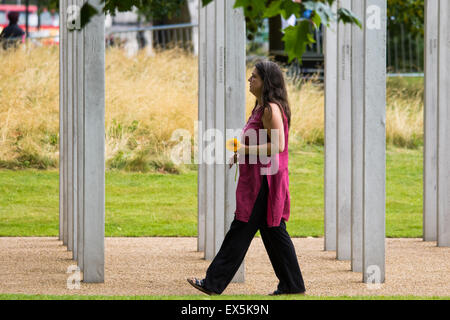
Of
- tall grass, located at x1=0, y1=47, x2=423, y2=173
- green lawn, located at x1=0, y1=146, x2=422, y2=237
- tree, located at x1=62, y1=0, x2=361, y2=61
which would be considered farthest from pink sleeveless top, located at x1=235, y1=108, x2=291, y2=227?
tall grass, located at x1=0, y1=47, x2=423, y2=173

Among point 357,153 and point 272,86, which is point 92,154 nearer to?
point 272,86

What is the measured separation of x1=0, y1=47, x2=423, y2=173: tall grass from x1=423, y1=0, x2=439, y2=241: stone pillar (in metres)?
5.71

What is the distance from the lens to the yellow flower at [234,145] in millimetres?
6648

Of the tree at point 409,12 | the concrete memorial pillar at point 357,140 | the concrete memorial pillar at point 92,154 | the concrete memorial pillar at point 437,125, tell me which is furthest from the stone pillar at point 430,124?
the tree at point 409,12

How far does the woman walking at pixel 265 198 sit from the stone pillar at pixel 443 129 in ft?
11.2

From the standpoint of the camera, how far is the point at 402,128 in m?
17.6

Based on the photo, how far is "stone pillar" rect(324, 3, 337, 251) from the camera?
30.1ft

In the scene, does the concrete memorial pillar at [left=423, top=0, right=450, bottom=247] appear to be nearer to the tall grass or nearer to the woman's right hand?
the woman's right hand

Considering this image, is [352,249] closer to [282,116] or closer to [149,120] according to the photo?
[282,116]

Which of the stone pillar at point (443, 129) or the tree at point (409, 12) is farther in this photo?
Answer: the tree at point (409, 12)

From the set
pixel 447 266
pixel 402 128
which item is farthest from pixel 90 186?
pixel 402 128

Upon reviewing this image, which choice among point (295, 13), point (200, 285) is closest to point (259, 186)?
point (200, 285)

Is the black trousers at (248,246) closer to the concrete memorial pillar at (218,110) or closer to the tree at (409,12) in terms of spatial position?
the concrete memorial pillar at (218,110)

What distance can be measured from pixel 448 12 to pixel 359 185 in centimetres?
278
